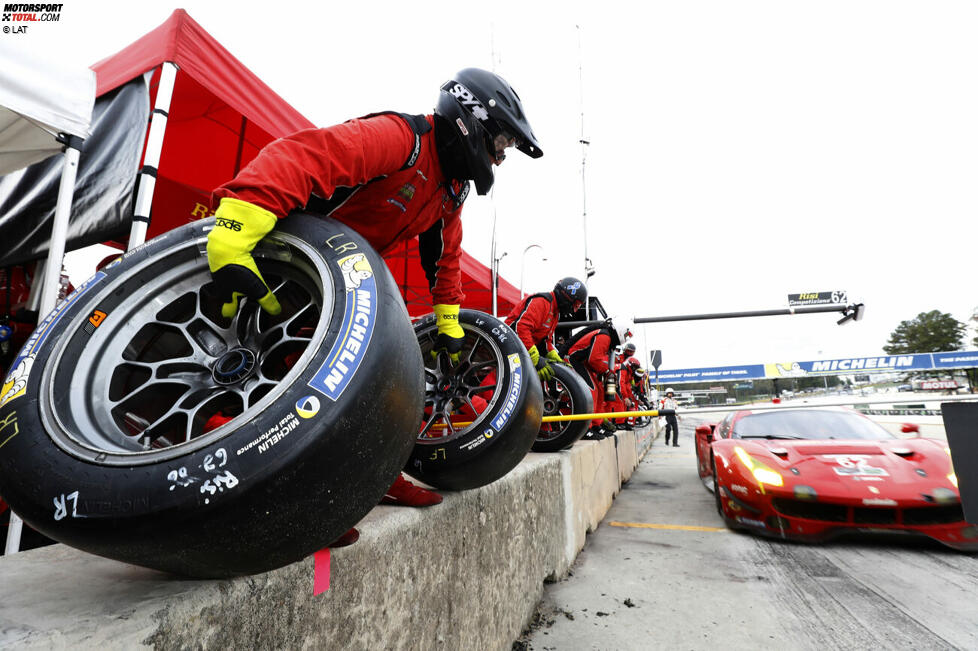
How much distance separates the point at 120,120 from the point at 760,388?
49.7 m

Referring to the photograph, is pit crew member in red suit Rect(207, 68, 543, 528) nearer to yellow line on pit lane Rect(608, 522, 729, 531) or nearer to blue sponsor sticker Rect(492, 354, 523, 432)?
blue sponsor sticker Rect(492, 354, 523, 432)

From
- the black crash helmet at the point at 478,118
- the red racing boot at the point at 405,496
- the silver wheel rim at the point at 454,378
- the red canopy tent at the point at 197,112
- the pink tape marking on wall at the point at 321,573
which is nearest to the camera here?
the pink tape marking on wall at the point at 321,573

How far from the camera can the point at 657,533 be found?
4.20 metres

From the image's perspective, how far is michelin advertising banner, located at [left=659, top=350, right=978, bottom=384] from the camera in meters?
38.0

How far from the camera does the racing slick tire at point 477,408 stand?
1900mm

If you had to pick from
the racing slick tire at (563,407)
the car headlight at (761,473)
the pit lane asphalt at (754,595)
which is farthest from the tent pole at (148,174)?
the car headlight at (761,473)

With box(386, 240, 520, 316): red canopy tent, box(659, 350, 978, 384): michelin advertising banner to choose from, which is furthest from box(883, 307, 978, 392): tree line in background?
box(386, 240, 520, 316): red canopy tent

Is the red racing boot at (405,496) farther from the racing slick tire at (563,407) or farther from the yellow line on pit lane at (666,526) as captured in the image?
the yellow line on pit lane at (666,526)

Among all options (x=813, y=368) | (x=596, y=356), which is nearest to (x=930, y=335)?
(x=813, y=368)

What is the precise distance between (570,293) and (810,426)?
2845mm

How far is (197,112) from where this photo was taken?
4566 millimetres

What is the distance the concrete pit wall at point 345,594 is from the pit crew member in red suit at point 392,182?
239mm

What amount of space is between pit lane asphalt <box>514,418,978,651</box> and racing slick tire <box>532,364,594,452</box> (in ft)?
2.85

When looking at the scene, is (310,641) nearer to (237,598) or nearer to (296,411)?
(237,598)
